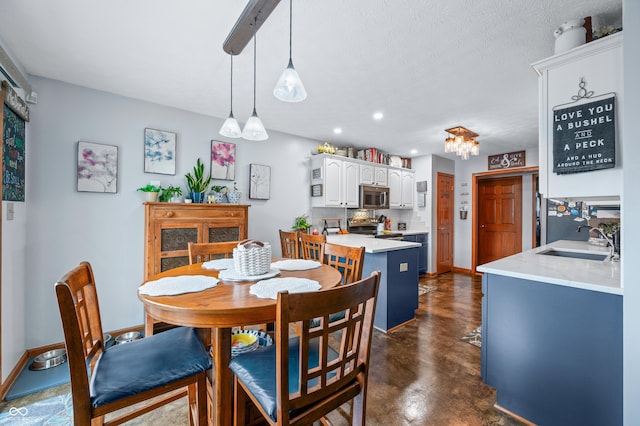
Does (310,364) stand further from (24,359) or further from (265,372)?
(24,359)

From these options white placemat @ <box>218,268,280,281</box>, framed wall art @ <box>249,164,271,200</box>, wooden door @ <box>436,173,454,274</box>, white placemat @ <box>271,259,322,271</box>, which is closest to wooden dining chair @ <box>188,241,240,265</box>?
white placemat @ <box>271,259,322,271</box>

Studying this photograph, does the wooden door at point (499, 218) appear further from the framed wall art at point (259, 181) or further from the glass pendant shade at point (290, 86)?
the glass pendant shade at point (290, 86)

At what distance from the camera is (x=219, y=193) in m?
3.23

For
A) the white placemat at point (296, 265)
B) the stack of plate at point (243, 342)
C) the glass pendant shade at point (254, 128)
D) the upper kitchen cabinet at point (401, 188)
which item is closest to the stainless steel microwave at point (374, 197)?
the upper kitchen cabinet at point (401, 188)

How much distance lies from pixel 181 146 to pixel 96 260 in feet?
4.76

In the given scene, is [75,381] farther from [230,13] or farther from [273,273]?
[230,13]

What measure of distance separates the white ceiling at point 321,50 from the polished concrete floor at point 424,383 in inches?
94.9

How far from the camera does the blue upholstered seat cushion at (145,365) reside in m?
1.06

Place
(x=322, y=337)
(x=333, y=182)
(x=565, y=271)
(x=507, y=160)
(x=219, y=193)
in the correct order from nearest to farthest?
1. (x=322, y=337)
2. (x=565, y=271)
3. (x=219, y=193)
4. (x=333, y=182)
5. (x=507, y=160)

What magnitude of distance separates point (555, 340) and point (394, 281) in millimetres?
1508

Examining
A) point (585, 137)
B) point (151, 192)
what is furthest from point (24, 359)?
point (585, 137)

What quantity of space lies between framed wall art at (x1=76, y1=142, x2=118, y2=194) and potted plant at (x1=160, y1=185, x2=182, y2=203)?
1.41 ft

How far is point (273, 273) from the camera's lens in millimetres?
1605

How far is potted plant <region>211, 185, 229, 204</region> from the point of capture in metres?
3.19
